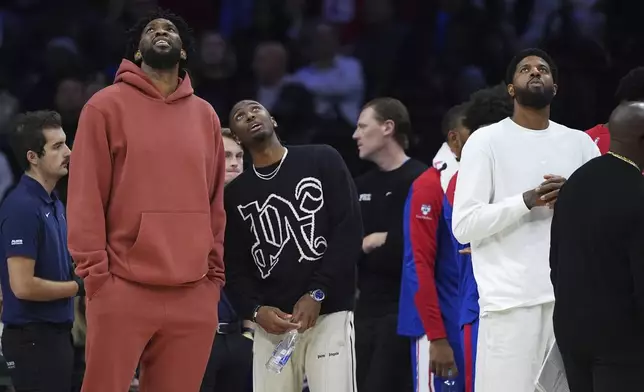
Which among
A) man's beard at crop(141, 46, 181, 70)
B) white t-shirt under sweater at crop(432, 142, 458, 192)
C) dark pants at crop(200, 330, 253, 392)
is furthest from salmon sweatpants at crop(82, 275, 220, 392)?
white t-shirt under sweater at crop(432, 142, 458, 192)

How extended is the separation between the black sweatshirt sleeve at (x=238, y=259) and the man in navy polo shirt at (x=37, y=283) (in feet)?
2.40

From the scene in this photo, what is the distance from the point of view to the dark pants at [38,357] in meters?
5.59

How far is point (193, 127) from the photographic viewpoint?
4883 mm

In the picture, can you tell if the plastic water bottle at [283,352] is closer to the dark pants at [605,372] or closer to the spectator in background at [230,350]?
the spectator in background at [230,350]

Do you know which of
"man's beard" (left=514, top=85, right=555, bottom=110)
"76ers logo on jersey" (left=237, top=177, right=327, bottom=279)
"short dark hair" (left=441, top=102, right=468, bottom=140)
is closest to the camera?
"man's beard" (left=514, top=85, right=555, bottom=110)

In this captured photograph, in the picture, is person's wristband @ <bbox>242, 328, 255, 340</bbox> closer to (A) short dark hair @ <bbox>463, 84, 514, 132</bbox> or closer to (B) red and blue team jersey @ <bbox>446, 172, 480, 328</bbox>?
(B) red and blue team jersey @ <bbox>446, 172, 480, 328</bbox>

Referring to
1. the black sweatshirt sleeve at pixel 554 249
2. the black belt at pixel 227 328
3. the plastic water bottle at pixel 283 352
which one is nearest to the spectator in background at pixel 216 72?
the black belt at pixel 227 328

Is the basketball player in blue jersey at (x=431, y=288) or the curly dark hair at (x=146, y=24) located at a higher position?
the curly dark hair at (x=146, y=24)

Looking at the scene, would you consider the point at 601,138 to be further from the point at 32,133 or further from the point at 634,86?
the point at 32,133

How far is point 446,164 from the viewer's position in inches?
250

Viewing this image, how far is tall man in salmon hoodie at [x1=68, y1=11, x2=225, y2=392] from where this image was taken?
15.2 feet

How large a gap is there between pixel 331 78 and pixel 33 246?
4949mm

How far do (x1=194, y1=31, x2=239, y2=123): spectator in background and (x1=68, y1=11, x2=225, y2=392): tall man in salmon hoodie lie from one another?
524cm

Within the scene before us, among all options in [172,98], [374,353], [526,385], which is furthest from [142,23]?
[374,353]
